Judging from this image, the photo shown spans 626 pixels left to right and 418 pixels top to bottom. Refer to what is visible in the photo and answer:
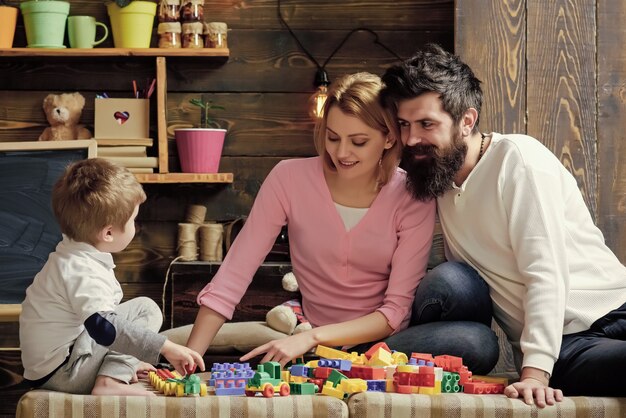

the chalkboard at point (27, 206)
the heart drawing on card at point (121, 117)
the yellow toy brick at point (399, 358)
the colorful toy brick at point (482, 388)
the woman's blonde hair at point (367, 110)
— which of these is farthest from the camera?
the heart drawing on card at point (121, 117)

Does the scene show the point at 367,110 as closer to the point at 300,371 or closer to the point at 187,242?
the point at 300,371

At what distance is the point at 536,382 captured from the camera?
1929mm

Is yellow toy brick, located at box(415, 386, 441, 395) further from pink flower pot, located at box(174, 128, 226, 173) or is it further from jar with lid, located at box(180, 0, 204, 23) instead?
jar with lid, located at box(180, 0, 204, 23)

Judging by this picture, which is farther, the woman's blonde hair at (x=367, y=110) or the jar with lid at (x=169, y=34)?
the jar with lid at (x=169, y=34)

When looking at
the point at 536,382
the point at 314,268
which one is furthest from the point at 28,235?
the point at 536,382

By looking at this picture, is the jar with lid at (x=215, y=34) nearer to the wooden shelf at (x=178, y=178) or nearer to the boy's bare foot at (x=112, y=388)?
the wooden shelf at (x=178, y=178)

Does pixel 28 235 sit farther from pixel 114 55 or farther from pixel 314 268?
pixel 314 268

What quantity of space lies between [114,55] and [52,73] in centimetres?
31

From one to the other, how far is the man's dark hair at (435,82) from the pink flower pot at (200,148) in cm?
142

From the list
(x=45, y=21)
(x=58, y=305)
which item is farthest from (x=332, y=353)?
(x=45, y=21)

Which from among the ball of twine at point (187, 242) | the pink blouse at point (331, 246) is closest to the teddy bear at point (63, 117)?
the ball of twine at point (187, 242)

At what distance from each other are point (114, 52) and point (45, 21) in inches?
10.7

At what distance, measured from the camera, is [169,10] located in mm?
3666

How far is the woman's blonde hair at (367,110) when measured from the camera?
2.29 m
